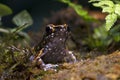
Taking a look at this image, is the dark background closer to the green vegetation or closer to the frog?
the green vegetation

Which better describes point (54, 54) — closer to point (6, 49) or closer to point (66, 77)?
point (6, 49)

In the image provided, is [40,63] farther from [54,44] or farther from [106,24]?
[106,24]

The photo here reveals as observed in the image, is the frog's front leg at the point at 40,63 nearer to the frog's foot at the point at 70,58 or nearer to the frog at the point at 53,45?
the frog at the point at 53,45

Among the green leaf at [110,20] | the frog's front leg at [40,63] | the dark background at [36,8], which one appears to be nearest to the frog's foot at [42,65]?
the frog's front leg at [40,63]

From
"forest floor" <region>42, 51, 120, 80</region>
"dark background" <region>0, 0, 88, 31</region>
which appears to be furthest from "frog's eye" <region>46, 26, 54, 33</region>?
"dark background" <region>0, 0, 88, 31</region>

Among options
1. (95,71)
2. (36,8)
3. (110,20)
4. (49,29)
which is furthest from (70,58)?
(36,8)

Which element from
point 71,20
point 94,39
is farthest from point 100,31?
point 71,20

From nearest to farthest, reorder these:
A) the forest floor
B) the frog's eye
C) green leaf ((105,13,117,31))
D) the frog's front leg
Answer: the forest floor < the frog's front leg < the frog's eye < green leaf ((105,13,117,31))
